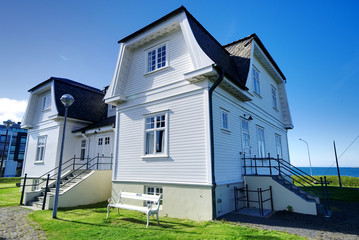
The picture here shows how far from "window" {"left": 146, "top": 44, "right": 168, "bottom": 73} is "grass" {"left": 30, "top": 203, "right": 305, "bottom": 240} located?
6.76 meters

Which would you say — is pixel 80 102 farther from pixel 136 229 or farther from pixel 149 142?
pixel 136 229

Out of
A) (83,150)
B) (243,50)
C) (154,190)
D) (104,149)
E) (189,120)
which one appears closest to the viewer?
(189,120)

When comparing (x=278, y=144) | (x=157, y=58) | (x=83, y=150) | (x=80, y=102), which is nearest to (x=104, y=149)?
(x=83, y=150)

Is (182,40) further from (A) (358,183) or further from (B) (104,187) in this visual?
(A) (358,183)

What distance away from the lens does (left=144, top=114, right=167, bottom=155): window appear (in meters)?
9.41

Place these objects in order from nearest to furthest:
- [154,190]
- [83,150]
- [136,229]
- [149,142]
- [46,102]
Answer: [136,229] < [154,190] < [149,142] < [83,150] < [46,102]

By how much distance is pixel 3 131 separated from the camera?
7369 centimetres

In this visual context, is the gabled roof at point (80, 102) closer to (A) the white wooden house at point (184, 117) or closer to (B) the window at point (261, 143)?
(A) the white wooden house at point (184, 117)

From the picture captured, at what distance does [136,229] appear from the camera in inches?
260

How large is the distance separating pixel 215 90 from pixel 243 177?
14.2 feet

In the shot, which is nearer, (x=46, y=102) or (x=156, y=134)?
(x=156, y=134)

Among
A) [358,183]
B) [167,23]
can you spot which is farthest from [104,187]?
[358,183]

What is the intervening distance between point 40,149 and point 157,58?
1324cm

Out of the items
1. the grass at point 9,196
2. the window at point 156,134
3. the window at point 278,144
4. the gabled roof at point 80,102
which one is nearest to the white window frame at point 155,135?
the window at point 156,134
